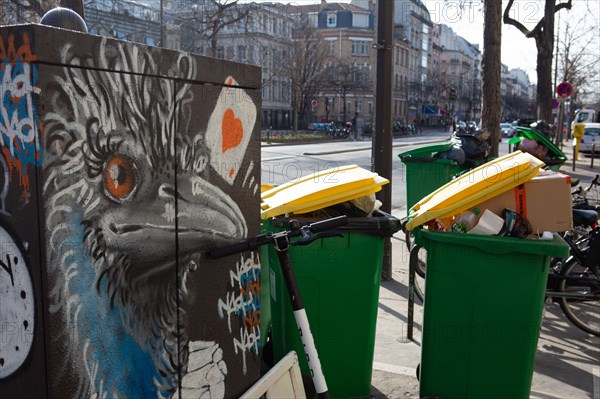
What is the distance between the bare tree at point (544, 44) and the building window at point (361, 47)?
60396mm

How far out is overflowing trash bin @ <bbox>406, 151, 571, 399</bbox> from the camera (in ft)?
10.5

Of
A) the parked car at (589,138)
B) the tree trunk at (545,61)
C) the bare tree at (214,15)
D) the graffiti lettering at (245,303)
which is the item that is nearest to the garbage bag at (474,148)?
the graffiti lettering at (245,303)

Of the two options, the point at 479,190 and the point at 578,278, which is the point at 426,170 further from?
the point at 479,190

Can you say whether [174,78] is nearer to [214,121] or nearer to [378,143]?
[214,121]

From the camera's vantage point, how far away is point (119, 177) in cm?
198

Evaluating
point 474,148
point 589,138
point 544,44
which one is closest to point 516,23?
point 544,44

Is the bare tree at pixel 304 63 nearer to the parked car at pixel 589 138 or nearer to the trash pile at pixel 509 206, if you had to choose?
the parked car at pixel 589 138

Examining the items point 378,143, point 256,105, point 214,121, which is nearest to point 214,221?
point 214,121

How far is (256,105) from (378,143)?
340cm

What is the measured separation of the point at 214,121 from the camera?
7.88 feet

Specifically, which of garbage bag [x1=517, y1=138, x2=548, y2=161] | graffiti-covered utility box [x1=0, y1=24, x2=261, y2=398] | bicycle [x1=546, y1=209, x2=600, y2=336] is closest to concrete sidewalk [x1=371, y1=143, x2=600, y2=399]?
bicycle [x1=546, y1=209, x2=600, y2=336]

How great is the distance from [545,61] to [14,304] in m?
21.7

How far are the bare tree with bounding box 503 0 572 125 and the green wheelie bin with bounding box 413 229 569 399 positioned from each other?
62.2ft

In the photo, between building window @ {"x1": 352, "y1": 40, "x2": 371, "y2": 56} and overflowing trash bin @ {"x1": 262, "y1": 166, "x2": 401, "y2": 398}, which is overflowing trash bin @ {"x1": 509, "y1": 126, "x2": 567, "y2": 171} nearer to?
overflowing trash bin @ {"x1": 262, "y1": 166, "x2": 401, "y2": 398}
